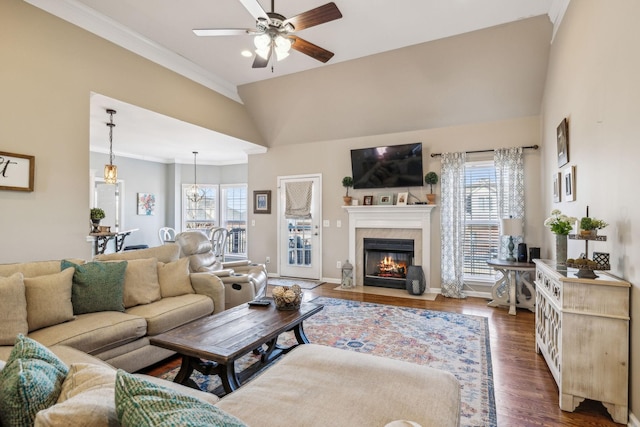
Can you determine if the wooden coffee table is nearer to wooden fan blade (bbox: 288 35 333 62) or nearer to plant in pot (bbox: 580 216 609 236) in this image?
plant in pot (bbox: 580 216 609 236)

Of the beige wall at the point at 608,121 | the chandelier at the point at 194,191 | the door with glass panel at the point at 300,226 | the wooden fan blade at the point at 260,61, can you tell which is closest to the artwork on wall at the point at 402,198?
the door with glass panel at the point at 300,226

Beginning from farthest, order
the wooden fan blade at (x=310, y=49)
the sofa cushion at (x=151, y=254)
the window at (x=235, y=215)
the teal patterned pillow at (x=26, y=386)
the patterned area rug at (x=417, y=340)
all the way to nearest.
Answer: the window at (x=235, y=215), the sofa cushion at (x=151, y=254), the wooden fan blade at (x=310, y=49), the patterned area rug at (x=417, y=340), the teal patterned pillow at (x=26, y=386)

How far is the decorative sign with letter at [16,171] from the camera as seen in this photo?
304 cm

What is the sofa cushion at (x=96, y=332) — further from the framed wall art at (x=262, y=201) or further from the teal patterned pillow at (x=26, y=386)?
the framed wall art at (x=262, y=201)

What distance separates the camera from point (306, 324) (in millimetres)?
3814

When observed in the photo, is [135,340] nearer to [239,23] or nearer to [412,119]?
[239,23]

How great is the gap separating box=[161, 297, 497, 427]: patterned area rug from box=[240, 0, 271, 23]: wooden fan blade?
9.35 ft

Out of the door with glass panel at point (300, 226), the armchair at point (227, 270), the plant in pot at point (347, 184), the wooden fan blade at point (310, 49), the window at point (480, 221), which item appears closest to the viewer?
the wooden fan blade at point (310, 49)

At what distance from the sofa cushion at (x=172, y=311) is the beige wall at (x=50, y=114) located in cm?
144

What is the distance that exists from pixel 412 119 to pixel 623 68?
335 cm

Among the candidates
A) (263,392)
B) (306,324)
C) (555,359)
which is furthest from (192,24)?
(555,359)

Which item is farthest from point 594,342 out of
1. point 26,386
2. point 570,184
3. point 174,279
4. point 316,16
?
point 174,279

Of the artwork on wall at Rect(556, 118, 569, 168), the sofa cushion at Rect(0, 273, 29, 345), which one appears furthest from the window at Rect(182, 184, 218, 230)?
the artwork on wall at Rect(556, 118, 569, 168)

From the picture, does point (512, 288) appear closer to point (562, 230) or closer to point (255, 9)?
point (562, 230)
